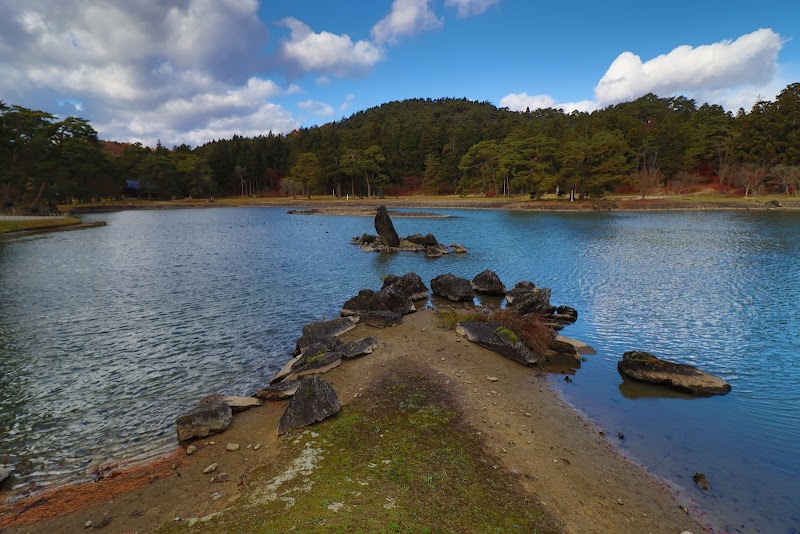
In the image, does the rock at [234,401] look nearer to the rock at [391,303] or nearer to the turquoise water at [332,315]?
the turquoise water at [332,315]

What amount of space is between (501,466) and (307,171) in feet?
448

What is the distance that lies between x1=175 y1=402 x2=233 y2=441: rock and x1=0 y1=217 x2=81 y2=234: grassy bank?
73618mm

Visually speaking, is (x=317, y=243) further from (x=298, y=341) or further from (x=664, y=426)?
(x=664, y=426)

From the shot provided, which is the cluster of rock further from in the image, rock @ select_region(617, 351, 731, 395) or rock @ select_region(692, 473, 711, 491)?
rock @ select_region(692, 473, 711, 491)

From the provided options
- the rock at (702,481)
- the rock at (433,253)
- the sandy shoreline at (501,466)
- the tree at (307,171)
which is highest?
the tree at (307,171)

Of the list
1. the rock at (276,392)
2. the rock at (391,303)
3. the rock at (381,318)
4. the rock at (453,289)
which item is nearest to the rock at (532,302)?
the rock at (453,289)

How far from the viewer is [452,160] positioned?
456 ft

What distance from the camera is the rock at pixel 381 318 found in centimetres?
1981

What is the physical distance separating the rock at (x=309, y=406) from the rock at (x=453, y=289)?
15122 millimetres

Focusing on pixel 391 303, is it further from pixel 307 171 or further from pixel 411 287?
pixel 307 171

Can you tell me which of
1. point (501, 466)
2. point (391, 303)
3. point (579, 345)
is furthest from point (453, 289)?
point (501, 466)

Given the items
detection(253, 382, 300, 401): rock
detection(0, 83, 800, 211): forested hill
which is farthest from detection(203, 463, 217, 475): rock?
detection(0, 83, 800, 211): forested hill

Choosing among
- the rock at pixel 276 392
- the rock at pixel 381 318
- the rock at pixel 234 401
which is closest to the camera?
the rock at pixel 234 401

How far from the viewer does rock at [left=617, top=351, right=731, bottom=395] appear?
13922mm
